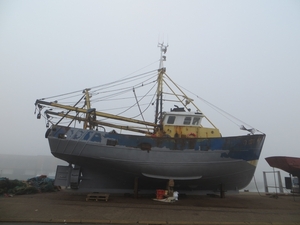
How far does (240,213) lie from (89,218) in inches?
202

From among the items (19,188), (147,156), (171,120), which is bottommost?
(19,188)

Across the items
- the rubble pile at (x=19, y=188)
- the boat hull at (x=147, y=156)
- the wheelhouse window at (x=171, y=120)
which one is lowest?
the rubble pile at (x=19, y=188)

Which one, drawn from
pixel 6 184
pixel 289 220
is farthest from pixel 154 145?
pixel 6 184

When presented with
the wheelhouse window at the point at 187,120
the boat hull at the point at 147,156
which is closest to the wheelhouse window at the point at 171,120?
the wheelhouse window at the point at 187,120

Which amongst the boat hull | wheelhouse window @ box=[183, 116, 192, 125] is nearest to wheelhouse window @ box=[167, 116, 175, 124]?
wheelhouse window @ box=[183, 116, 192, 125]

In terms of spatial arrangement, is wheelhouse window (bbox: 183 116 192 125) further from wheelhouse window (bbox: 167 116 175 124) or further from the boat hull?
the boat hull

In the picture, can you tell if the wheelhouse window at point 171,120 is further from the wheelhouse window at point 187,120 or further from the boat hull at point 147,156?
the boat hull at point 147,156

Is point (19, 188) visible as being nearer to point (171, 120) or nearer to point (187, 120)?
point (171, 120)

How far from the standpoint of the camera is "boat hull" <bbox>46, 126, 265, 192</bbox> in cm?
1156

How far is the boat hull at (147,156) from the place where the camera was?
11562 millimetres

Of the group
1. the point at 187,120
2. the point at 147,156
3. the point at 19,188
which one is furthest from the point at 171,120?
the point at 19,188

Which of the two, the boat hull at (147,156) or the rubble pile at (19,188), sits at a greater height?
the boat hull at (147,156)

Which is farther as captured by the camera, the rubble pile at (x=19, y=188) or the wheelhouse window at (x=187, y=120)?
the wheelhouse window at (x=187, y=120)

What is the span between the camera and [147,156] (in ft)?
38.3
